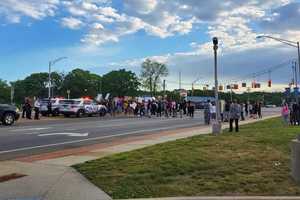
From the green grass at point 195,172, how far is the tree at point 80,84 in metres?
164

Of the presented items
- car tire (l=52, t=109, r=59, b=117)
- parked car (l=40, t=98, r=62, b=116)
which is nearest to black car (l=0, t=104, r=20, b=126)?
parked car (l=40, t=98, r=62, b=116)

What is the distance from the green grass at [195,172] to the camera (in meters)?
9.75

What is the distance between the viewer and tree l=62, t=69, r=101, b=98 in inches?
7023

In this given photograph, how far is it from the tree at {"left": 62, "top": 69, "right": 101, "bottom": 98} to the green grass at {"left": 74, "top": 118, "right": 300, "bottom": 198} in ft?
537

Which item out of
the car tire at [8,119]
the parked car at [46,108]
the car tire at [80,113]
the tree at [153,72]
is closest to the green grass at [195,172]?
the car tire at [8,119]

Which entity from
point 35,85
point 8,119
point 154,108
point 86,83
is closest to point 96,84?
point 86,83

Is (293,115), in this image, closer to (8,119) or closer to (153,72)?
(8,119)

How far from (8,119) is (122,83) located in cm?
14974

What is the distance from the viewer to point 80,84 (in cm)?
17838

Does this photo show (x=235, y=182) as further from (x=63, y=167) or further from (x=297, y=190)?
(x=63, y=167)

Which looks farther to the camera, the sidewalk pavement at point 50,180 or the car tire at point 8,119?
the car tire at point 8,119

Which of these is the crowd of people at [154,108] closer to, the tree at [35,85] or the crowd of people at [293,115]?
the crowd of people at [293,115]

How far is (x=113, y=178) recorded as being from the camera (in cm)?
1106

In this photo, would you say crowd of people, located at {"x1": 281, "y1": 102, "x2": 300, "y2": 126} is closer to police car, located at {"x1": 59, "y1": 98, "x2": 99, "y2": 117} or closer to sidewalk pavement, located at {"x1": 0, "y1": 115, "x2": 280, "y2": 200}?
sidewalk pavement, located at {"x1": 0, "y1": 115, "x2": 280, "y2": 200}
